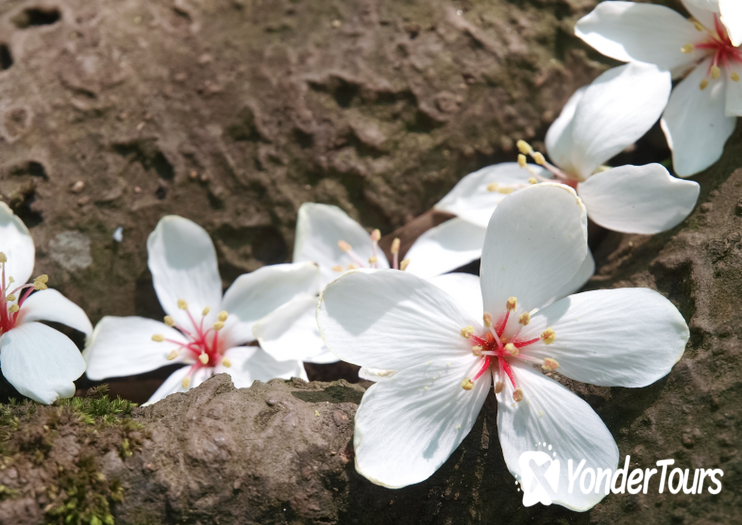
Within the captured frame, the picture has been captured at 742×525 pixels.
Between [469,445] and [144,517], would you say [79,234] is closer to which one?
[144,517]

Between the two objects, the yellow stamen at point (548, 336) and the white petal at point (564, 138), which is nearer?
the yellow stamen at point (548, 336)

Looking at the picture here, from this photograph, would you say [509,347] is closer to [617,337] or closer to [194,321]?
[617,337]

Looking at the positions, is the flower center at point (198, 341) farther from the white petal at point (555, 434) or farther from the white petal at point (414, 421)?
the white petal at point (555, 434)

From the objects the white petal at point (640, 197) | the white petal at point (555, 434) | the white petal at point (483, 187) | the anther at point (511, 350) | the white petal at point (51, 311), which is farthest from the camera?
the white petal at point (483, 187)

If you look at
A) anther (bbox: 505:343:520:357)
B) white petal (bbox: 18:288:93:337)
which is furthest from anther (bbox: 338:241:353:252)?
white petal (bbox: 18:288:93:337)

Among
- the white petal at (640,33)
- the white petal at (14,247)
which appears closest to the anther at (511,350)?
the white petal at (640,33)

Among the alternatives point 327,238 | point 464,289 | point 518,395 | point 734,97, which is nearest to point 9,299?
point 327,238

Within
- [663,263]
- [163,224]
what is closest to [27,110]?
[163,224]

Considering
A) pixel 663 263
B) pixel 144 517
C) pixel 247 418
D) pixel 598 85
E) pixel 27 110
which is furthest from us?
pixel 27 110
